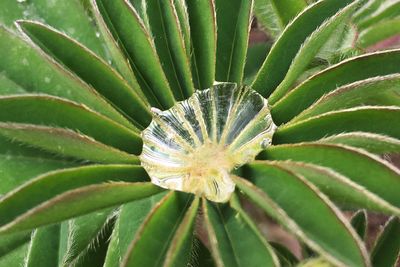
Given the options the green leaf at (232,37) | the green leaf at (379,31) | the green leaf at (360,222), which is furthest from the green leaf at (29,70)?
the green leaf at (379,31)

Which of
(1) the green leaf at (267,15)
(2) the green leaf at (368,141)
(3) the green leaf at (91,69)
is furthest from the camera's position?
(1) the green leaf at (267,15)

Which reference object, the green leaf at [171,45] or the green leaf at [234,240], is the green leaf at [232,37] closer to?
the green leaf at [171,45]

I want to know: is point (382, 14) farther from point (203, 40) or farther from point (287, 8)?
point (203, 40)

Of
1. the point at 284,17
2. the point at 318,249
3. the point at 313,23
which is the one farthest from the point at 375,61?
the point at 318,249

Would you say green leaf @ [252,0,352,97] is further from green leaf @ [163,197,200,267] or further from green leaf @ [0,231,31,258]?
green leaf @ [0,231,31,258]

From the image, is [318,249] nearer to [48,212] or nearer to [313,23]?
[48,212]

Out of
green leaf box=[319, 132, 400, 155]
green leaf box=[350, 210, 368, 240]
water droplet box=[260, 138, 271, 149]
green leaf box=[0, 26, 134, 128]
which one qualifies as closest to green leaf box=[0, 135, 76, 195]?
green leaf box=[0, 26, 134, 128]
